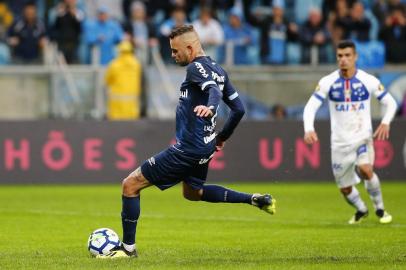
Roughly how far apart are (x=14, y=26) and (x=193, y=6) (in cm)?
430

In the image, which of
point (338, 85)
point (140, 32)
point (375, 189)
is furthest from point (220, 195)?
point (140, 32)

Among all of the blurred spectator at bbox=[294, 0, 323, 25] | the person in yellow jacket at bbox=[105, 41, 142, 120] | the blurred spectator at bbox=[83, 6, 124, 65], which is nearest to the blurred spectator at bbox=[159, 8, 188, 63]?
the person in yellow jacket at bbox=[105, 41, 142, 120]

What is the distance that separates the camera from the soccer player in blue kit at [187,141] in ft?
31.8

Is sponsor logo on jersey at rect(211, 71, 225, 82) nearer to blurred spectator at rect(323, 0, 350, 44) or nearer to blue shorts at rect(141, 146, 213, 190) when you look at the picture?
blue shorts at rect(141, 146, 213, 190)

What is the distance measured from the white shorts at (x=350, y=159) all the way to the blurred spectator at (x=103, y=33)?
367 inches

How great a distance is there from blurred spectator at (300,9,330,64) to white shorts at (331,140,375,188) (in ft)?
30.3

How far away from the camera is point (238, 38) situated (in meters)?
22.8

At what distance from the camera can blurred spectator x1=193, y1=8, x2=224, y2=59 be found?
2225 centimetres

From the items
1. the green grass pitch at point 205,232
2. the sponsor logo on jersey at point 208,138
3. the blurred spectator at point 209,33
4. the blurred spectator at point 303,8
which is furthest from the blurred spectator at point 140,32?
the sponsor logo on jersey at point 208,138

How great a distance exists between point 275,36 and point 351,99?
9209 millimetres

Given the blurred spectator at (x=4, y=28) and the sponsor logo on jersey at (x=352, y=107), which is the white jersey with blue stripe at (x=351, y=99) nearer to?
the sponsor logo on jersey at (x=352, y=107)

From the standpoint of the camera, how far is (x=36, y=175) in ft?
70.1

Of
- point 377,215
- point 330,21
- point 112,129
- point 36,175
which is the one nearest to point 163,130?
point 112,129

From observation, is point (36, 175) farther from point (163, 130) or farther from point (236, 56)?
point (236, 56)
